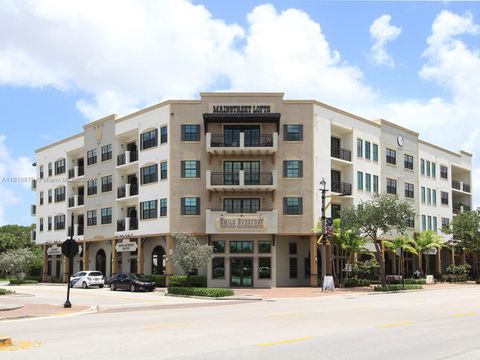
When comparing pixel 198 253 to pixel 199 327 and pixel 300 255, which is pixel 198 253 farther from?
pixel 199 327

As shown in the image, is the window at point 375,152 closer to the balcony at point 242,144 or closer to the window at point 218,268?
the balcony at point 242,144

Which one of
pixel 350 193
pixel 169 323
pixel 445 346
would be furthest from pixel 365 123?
pixel 445 346

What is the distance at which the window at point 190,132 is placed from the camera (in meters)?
51.0

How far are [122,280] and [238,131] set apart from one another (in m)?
14.6

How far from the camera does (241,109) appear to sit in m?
50.3

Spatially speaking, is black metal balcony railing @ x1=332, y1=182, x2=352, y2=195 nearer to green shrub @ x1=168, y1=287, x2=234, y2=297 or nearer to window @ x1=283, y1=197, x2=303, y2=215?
window @ x1=283, y1=197, x2=303, y2=215

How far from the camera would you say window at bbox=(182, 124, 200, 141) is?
2008 inches

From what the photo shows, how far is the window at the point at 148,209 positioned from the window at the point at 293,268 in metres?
11.8

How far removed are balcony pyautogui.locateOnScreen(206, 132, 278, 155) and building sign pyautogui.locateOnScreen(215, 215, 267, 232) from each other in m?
5.12

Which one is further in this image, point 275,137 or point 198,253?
point 275,137

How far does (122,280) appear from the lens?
46.4 m

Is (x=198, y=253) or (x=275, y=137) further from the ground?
(x=275, y=137)

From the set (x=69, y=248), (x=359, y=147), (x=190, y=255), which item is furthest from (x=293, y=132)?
(x=69, y=248)

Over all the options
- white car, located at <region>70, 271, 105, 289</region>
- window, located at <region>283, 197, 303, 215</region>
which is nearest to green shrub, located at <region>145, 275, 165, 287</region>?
white car, located at <region>70, 271, 105, 289</region>
